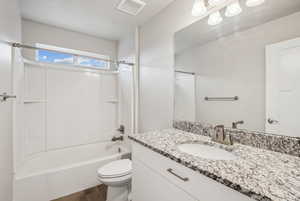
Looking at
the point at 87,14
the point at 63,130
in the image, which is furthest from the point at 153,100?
the point at 63,130

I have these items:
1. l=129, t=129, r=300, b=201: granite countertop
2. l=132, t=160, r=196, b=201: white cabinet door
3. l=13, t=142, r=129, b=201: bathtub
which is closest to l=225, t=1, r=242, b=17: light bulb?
l=129, t=129, r=300, b=201: granite countertop

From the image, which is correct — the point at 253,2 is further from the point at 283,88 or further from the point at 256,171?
the point at 256,171

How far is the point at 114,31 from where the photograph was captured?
2.34 meters

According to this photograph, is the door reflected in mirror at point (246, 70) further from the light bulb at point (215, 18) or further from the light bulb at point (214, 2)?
the light bulb at point (214, 2)

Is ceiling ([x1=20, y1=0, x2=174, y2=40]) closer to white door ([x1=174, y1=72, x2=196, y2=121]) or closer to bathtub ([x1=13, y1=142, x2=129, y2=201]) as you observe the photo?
white door ([x1=174, y1=72, x2=196, y2=121])

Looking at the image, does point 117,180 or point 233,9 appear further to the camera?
point 117,180

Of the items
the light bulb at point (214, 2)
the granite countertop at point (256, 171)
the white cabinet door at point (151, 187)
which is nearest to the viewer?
the granite countertop at point (256, 171)

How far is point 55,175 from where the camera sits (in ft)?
5.22

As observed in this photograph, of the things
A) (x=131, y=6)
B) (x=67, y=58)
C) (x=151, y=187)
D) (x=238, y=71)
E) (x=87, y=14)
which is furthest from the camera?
(x=67, y=58)

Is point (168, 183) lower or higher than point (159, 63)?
lower

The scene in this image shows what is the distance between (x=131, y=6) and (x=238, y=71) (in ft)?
4.69

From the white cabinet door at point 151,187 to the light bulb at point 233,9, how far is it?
131cm

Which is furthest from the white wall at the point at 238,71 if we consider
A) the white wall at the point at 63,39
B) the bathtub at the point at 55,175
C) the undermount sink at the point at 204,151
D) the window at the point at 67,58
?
the white wall at the point at 63,39

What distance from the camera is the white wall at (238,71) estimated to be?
3.03ft
